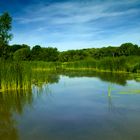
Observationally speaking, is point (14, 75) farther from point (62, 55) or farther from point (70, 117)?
point (62, 55)

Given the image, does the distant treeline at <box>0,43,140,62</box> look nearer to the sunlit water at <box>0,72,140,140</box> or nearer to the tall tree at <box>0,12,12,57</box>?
the tall tree at <box>0,12,12,57</box>

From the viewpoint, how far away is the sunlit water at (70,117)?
16.9 feet

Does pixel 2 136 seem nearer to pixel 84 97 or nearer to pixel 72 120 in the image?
pixel 72 120

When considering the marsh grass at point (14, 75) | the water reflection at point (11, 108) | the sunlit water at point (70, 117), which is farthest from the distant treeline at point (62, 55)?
the sunlit water at point (70, 117)

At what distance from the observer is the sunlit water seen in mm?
5160

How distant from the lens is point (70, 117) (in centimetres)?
643

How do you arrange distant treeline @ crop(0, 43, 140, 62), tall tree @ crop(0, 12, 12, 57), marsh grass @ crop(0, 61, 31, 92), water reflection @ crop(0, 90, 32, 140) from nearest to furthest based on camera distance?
1. water reflection @ crop(0, 90, 32, 140)
2. marsh grass @ crop(0, 61, 31, 92)
3. tall tree @ crop(0, 12, 12, 57)
4. distant treeline @ crop(0, 43, 140, 62)

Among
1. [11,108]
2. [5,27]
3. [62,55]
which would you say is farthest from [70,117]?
[62,55]

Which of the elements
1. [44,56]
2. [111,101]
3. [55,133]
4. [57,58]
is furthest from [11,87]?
[57,58]

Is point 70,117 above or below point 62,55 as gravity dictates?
below

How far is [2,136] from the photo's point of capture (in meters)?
5.24

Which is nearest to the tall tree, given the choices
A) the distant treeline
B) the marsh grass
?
the distant treeline

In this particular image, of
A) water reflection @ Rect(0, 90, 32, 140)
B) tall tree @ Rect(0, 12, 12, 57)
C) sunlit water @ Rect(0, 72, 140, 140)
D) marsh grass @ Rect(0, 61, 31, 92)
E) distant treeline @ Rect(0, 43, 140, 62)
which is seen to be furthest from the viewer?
distant treeline @ Rect(0, 43, 140, 62)

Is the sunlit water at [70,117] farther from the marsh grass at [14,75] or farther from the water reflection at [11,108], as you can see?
the marsh grass at [14,75]
